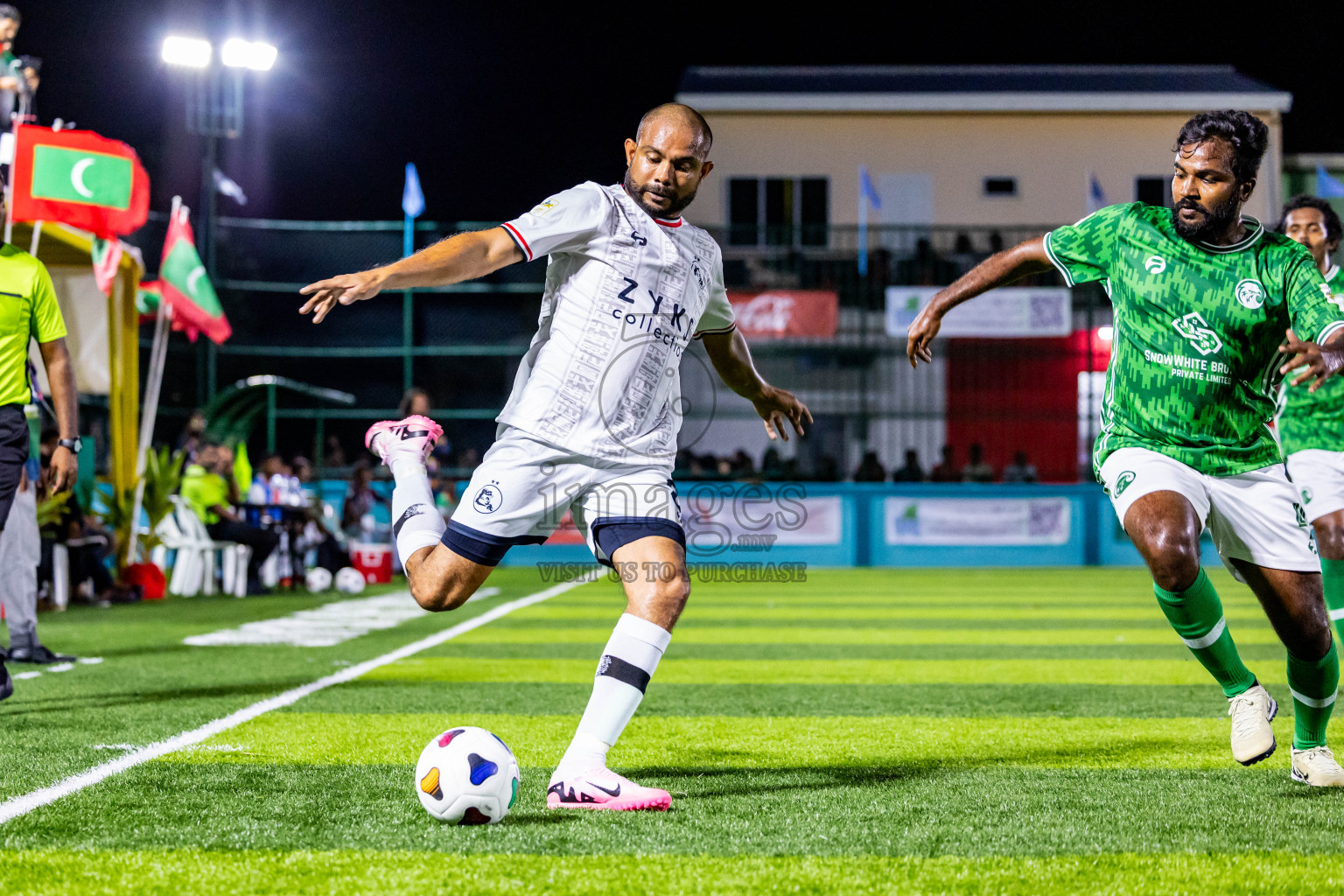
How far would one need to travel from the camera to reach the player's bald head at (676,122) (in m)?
3.78

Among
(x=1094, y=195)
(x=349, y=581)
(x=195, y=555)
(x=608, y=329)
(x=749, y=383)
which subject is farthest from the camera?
(x=1094, y=195)

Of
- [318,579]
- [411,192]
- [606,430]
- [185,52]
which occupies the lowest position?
[318,579]

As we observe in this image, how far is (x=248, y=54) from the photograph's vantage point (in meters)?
21.0

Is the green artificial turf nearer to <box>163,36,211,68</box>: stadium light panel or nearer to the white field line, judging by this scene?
the white field line

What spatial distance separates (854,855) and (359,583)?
1233cm

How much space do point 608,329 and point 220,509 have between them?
38.3 ft

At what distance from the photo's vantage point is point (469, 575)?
12.6 ft

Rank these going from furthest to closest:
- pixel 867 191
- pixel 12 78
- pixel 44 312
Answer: pixel 867 191 → pixel 12 78 → pixel 44 312

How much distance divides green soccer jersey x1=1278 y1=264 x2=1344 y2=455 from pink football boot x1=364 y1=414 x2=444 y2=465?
3.87 m

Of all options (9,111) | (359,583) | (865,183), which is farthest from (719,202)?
(9,111)

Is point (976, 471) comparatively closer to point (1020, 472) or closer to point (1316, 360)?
point (1020, 472)

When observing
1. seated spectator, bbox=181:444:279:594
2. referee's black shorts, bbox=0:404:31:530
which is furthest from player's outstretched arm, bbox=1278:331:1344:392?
seated spectator, bbox=181:444:279:594

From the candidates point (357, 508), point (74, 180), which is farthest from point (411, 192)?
point (74, 180)

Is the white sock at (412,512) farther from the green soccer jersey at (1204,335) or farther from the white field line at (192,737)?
the green soccer jersey at (1204,335)
